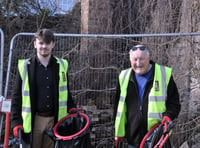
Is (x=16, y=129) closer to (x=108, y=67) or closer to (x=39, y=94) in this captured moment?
(x=39, y=94)

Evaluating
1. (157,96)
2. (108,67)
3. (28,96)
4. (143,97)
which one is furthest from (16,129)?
(108,67)

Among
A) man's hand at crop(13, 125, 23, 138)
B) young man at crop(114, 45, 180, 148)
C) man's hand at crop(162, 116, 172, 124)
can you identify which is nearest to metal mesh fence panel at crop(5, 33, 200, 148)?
young man at crop(114, 45, 180, 148)

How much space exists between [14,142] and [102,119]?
1.56 meters

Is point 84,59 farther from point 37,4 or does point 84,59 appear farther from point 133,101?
point 37,4

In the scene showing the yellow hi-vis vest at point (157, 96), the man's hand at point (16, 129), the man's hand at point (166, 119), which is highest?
the yellow hi-vis vest at point (157, 96)

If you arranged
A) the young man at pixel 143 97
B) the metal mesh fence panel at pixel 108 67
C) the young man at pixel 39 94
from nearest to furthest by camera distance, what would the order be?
the young man at pixel 143 97, the young man at pixel 39 94, the metal mesh fence panel at pixel 108 67

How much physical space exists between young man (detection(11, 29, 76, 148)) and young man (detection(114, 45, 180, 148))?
0.72m

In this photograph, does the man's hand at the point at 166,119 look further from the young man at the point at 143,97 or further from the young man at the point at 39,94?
the young man at the point at 39,94

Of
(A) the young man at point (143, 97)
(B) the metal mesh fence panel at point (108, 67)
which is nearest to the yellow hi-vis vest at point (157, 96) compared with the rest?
(A) the young man at point (143, 97)

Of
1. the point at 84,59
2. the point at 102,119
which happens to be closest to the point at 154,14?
the point at 84,59

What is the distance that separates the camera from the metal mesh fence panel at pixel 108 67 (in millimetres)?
4141

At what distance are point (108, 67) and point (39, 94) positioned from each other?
5.52 ft

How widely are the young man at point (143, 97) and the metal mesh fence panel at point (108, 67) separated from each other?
1457 mm

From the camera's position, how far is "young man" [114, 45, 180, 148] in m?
2.56
